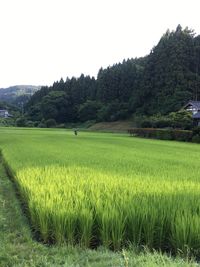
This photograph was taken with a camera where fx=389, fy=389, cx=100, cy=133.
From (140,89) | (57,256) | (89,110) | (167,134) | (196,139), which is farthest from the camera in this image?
(89,110)

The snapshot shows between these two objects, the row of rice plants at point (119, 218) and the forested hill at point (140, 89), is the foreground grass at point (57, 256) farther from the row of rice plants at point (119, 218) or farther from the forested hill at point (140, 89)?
the forested hill at point (140, 89)

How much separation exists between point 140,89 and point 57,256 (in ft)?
A: 210

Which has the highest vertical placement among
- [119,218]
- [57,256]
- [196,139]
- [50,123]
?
[119,218]

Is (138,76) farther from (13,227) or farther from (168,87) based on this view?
(13,227)

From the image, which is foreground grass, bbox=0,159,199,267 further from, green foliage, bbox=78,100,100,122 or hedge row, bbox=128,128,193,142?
green foliage, bbox=78,100,100,122

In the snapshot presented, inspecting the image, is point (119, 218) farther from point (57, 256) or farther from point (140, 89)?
point (140, 89)

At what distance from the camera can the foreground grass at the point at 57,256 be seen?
3852 mm

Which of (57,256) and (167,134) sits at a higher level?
(57,256)

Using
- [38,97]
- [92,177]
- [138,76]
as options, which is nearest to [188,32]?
[138,76]

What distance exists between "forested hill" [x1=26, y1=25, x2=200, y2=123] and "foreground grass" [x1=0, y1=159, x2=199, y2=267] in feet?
172

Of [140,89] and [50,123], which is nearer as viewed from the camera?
[140,89]

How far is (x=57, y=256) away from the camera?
433 centimetres

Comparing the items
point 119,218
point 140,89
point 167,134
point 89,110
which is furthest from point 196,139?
point 89,110

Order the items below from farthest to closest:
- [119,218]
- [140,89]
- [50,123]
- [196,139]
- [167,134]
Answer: [50,123]
[140,89]
[167,134]
[196,139]
[119,218]
